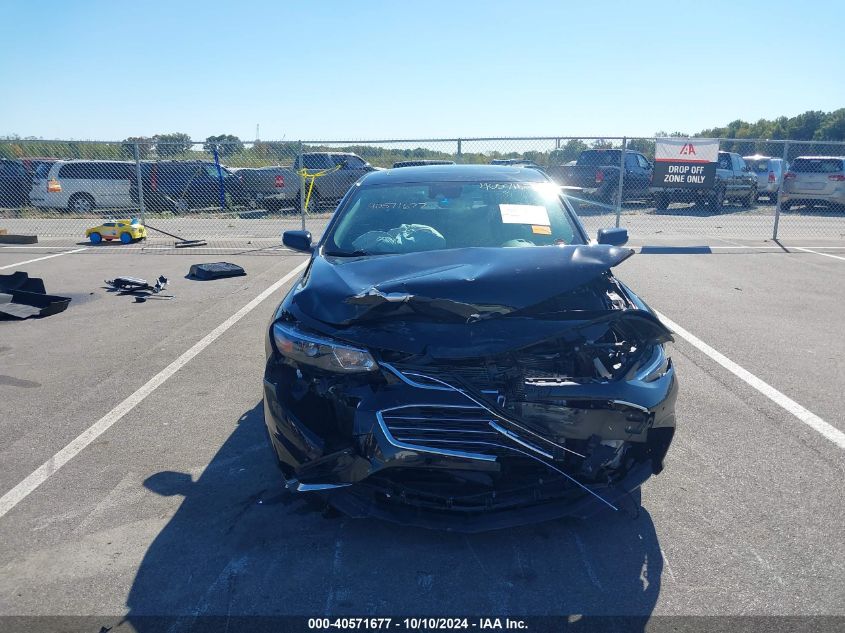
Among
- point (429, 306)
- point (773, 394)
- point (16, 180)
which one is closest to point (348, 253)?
point (429, 306)

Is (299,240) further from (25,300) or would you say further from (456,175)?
(25,300)

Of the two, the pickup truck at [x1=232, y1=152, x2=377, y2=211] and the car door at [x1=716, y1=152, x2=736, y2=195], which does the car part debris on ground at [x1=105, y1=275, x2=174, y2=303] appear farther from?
the car door at [x1=716, y1=152, x2=736, y2=195]

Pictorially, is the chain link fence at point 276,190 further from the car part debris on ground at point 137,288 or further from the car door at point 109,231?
the car part debris on ground at point 137,288

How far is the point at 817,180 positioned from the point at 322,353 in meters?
21.4

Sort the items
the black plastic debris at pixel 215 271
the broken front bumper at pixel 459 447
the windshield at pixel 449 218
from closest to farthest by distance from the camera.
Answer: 1. the broken front bumper at pixel 459 447
2. the windshield at pixel 449 218
3. the black plastic debris at pixel 215 271

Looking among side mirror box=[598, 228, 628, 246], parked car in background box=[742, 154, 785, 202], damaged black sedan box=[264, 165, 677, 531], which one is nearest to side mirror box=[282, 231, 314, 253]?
damaged black sedan box=[264, 165, 677, 531]

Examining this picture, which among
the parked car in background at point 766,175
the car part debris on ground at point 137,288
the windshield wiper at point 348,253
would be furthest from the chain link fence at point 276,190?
the windshield wiper at point 348,253

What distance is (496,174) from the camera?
5074 millimetres

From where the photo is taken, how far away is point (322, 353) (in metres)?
A: 2.99

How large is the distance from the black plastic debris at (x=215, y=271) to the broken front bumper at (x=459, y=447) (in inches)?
272

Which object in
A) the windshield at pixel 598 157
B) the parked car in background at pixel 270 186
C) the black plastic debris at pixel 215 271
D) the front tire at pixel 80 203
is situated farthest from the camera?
the front tire at pixel 80 203

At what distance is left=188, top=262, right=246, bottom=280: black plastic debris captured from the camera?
946cm

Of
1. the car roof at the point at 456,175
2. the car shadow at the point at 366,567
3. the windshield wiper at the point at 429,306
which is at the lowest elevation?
the car shadow at the point at 366,567

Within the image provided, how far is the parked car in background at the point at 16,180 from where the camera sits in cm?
1867
